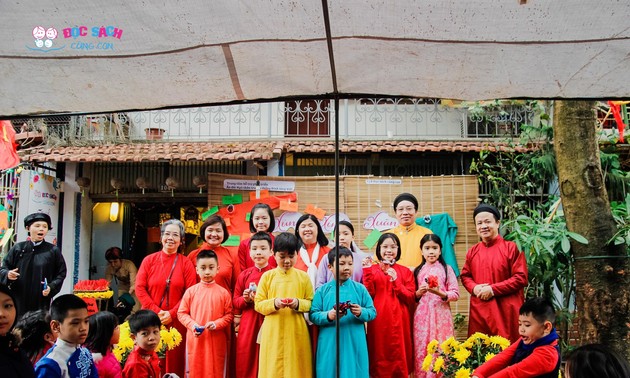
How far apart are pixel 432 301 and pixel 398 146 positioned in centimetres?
383

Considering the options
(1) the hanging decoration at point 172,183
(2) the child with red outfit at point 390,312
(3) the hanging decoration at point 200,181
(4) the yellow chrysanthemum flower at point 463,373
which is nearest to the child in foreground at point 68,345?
(4) the yellow chrysanthemum flower at point 463,373

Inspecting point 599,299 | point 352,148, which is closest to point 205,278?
point 599,299

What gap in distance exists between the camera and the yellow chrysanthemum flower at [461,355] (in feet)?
13.0

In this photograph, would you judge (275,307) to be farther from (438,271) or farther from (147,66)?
(147,66)

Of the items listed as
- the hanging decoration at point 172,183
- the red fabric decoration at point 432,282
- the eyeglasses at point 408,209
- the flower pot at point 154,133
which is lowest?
the red fabric decoration at point 432,282

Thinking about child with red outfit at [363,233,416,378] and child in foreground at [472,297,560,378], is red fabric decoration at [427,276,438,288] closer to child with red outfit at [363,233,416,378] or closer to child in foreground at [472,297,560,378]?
child with red outfit at [363,233,416,378]

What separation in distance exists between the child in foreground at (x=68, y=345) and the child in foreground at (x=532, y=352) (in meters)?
2.40

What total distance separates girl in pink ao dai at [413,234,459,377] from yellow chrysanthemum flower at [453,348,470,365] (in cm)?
116

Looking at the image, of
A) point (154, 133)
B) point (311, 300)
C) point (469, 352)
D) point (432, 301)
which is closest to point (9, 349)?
point (311, 300)

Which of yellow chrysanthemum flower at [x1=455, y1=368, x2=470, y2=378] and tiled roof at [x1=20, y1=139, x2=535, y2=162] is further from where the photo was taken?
tiled roof at [x1=20, y1=139, x2=535, y2=162]

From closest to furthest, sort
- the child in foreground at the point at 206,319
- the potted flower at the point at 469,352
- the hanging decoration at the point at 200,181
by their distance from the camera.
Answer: the potted flower at the point at 469,352, the child in foreground at the point at 206,319, the hanging decoration at the point at 200,181

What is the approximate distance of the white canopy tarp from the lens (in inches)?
93.6

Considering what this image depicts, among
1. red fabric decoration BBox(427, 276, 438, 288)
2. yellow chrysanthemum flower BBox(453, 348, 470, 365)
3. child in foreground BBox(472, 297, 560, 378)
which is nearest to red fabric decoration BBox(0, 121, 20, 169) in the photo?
red fabric decoration BBox(427, 276, 438, 288)

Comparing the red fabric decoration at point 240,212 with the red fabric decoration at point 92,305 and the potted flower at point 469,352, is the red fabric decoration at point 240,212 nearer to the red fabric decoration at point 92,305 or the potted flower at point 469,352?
the red fabric decoration at point 92,305
